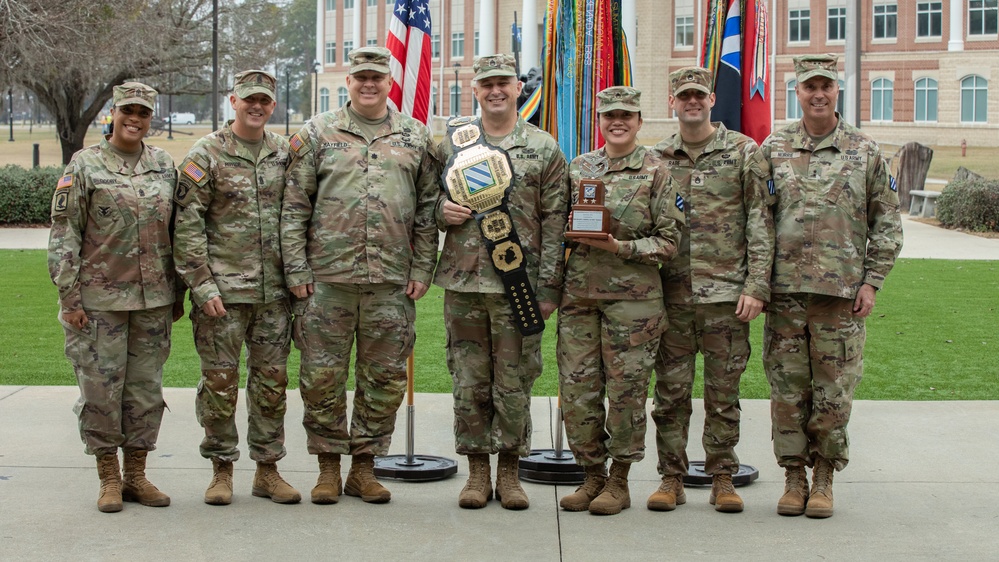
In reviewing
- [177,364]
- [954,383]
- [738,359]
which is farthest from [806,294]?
[177,364]

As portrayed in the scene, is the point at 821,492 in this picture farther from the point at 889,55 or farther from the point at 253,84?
the point at 889,55

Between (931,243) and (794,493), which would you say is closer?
(794,493)

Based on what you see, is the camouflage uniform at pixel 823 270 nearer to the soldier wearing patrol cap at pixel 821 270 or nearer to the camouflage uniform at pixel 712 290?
the soldier wearing patrol cap at pixel 821 270

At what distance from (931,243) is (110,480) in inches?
675

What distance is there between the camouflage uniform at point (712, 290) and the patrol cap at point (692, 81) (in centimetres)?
26

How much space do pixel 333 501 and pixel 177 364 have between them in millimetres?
4197

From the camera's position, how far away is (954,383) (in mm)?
8852

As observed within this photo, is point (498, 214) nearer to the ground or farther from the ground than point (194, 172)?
nearer to the ground

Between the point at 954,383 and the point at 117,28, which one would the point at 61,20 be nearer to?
the point at 117,28

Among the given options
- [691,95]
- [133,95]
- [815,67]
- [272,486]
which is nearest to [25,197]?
[133,95]

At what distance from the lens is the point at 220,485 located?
5.78 meters

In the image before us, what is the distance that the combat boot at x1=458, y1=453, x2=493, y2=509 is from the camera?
225 inches

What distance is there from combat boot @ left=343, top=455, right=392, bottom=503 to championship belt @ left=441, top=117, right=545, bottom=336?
3.63ft

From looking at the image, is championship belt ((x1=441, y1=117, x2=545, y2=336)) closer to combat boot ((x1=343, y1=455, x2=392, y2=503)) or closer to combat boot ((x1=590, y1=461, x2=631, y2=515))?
combat boot ((x1=590, y1=461, x2=631, y2=515))
